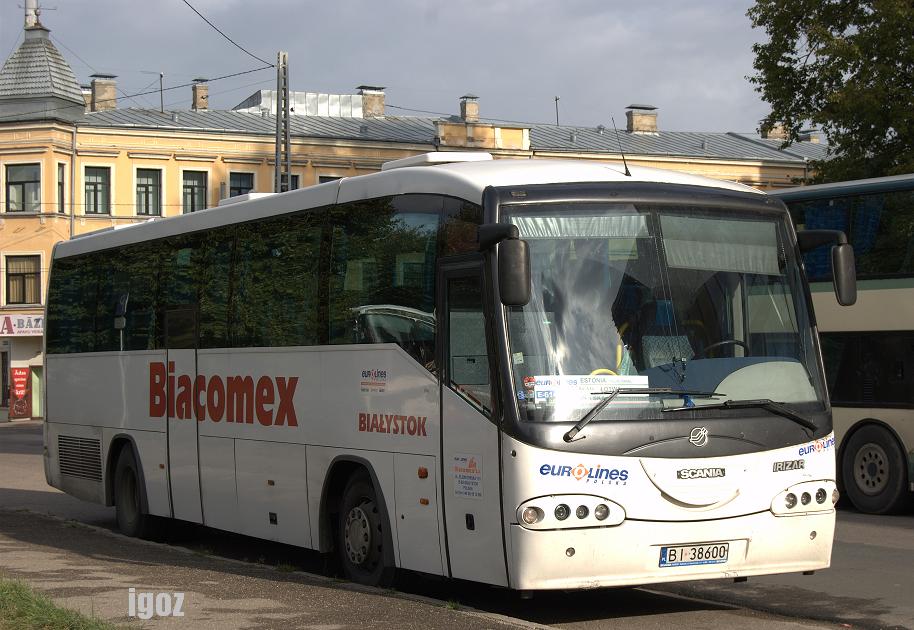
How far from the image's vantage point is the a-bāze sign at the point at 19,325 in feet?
181

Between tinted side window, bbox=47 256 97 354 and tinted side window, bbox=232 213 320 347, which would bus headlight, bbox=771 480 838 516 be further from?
tinted side window, bbox=47 256 97 354

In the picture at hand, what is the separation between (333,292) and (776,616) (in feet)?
14.0

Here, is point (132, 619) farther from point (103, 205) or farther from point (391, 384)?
point (103, 205)

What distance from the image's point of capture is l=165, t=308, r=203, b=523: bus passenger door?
14398mm

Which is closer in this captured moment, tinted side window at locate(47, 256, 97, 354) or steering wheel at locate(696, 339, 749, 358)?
steering wheel at locate(696, 339, 749, 358)

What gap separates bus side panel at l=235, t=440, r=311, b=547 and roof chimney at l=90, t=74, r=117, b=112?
53.4 meters

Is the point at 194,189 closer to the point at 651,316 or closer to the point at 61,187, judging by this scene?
the point at 61,187

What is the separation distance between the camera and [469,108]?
69.1 m

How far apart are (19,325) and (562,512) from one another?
49475 mm

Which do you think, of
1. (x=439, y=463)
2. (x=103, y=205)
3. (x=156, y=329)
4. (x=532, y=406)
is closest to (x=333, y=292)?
(x=439, y=463)

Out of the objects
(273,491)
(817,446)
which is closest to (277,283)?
(273,491)

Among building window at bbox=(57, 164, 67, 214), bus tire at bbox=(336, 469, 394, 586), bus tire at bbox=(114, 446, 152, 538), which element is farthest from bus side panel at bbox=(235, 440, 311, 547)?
building window at bbox=(57, 164, 67, 214)

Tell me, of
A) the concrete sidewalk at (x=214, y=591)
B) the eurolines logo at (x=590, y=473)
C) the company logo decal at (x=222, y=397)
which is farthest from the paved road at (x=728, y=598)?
the company logo decal at (x=222, y=397)

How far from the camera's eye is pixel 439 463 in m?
10.1
